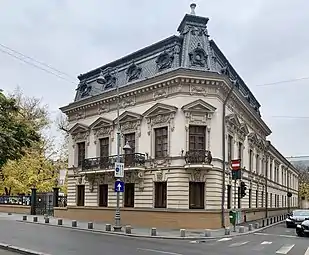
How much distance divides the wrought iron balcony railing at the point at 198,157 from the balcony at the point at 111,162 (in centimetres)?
388

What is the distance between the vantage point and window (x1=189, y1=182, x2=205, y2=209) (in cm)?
2930

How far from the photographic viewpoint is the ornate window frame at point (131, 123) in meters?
32.5

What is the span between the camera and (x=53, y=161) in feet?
177

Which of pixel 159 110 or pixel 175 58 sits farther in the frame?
pixel 175 58

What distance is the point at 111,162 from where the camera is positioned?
33.8 meters

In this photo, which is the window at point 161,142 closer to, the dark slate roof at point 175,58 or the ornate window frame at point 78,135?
the dark slate roof at point 175,58

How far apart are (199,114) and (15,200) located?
25417mm

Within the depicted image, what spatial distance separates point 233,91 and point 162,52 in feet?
19.9

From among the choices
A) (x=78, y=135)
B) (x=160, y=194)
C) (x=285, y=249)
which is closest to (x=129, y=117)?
(x=160, y=194)

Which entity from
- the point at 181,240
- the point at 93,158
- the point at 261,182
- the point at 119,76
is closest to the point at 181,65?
the point at 119,76

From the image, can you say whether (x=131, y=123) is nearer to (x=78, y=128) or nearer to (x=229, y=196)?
(x=78, y=128)

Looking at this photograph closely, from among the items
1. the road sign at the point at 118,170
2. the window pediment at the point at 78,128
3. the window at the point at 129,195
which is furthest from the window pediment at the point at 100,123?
the road sign at the point at 118,170

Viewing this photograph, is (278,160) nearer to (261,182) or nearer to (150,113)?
(261,182)

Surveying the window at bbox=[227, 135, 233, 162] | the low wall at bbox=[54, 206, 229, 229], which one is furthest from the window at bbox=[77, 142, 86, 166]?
the window at bbox=[227, 135, 233, 162]
